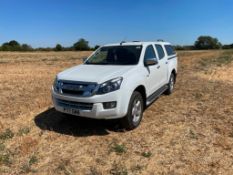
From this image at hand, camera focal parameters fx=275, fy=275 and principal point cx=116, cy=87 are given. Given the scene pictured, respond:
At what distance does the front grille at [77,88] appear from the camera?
5.02 meters

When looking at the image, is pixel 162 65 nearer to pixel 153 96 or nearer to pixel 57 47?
pixel 153 96

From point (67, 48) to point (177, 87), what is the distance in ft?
211

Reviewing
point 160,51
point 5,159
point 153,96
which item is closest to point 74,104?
point 5,159

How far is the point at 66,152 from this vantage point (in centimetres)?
475

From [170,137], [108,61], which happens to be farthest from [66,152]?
[108,61]

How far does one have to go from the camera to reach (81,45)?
243 feet

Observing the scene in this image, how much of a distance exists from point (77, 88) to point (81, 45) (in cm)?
7024

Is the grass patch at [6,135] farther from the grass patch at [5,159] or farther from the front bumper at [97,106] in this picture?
the front bumper at [97,106]

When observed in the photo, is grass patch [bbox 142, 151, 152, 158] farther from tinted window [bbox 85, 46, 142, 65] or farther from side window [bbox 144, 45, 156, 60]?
side window [bbox 144, 45, 156, 60]

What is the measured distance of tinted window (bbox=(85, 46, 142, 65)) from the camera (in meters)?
6.20

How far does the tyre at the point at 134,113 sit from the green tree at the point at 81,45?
65445 millimetres

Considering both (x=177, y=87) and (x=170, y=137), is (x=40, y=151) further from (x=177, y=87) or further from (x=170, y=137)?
(x=177, y=87)

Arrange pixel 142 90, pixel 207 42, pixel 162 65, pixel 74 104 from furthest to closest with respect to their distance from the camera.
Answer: pixel 207 42, pixel 162 65, pixel 142 90, pixel 74 104

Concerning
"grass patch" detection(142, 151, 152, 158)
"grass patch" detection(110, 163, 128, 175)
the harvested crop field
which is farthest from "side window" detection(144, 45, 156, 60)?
"grass patch" detection(110, 163, 128, 175)
